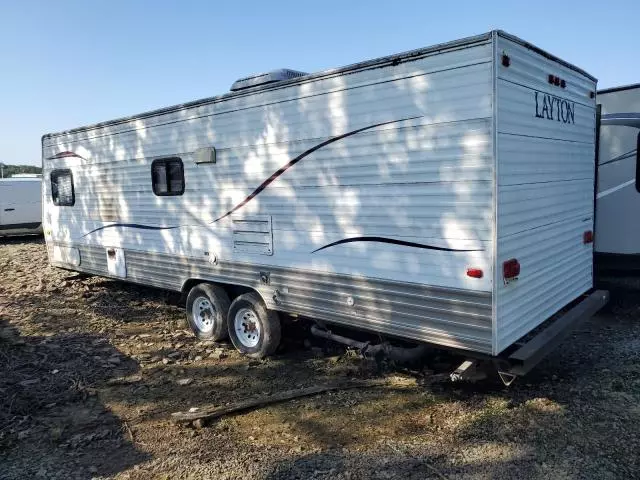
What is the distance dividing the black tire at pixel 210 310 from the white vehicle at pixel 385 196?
0.02 m

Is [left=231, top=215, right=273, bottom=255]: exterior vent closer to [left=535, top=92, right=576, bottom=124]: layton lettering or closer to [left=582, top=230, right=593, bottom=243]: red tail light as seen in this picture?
[left=535, top=92, right=576, bottom=124]: layton lettering

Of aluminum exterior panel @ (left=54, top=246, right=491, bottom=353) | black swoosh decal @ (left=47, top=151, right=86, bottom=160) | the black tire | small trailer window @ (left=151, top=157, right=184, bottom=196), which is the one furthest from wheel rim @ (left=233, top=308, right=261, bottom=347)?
black swoosh decal @ (left=47, top=151, right=86, bottom=160)

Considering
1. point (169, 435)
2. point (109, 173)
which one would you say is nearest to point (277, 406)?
point (169, 435)

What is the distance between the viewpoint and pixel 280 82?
17.5 ft

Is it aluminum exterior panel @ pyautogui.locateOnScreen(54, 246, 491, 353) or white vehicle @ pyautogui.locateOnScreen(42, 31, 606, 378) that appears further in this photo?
aluminum exterior panel @ pyautogui.locateOnScreen(54, 246, 491, 353)

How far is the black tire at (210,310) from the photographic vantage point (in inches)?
258

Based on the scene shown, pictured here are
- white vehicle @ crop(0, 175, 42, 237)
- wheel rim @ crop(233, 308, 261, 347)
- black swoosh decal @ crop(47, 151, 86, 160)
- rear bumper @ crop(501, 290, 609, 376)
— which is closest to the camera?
rear bumper @ crop(501, 290, 609, 376)

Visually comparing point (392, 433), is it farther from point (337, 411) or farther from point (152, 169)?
point (152, 169)

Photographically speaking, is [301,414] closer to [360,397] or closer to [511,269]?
[360,397]

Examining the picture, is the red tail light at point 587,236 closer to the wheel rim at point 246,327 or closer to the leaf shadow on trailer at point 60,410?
the wheel rim at point 246,327

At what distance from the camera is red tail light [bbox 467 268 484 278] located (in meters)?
4.11

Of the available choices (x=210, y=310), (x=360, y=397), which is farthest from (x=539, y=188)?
(x=210, y=310)

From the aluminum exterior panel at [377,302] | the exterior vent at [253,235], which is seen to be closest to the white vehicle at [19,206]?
the aluminum exterior panel at [377,302]

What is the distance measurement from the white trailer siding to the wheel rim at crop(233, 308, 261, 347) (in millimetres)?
2943
